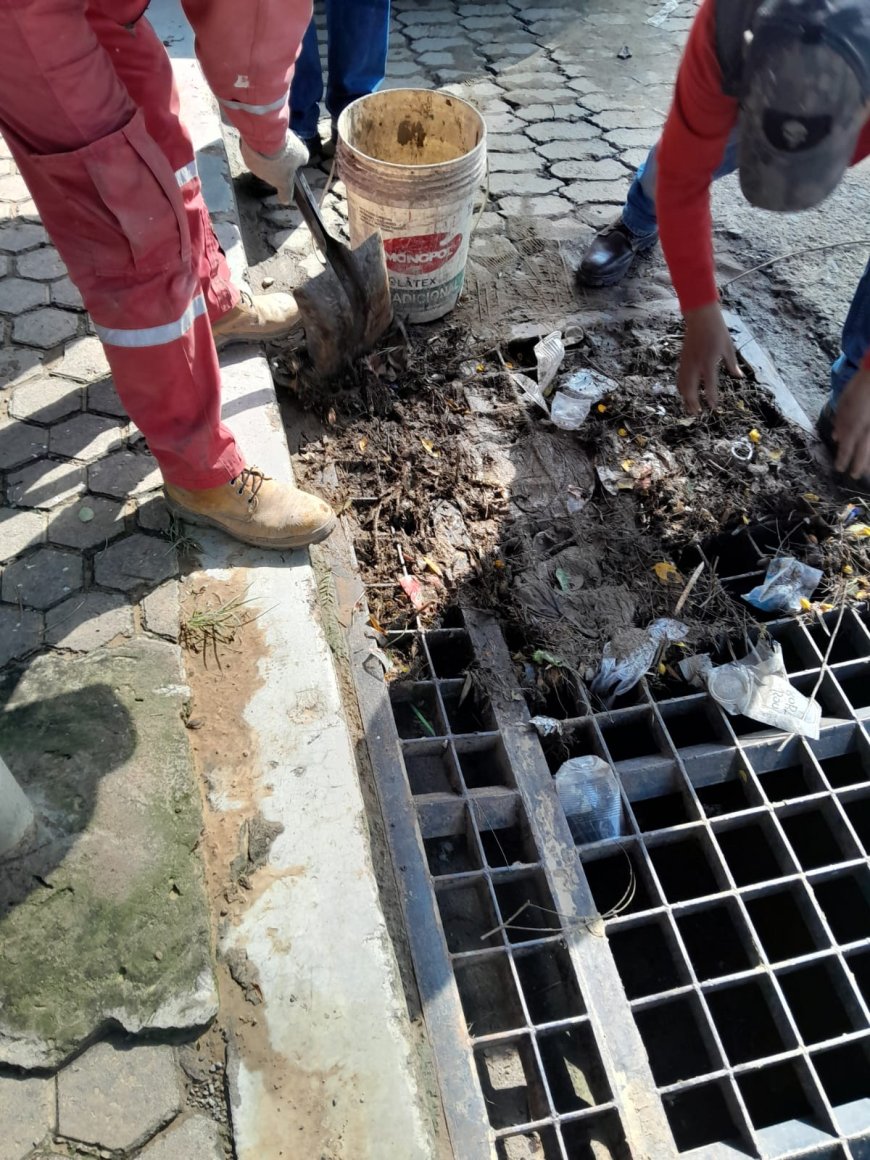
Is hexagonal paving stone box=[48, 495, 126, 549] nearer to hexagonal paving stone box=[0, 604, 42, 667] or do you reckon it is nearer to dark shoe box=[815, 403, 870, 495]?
hexagonal paving stone box=[0, 604, 42, 667]

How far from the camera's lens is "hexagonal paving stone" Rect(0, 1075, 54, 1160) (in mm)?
1455

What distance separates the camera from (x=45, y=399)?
8.86 feet

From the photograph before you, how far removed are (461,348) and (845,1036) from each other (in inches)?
102

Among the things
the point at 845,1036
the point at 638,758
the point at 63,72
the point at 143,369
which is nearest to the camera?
the point at 63,72

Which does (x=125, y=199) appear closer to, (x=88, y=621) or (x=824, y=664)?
(x=88, y=621)

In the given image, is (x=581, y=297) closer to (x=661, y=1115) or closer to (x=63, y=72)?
(x=63, y=72)

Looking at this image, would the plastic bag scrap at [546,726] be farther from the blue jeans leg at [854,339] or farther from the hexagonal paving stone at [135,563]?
the blue jeans leg at [854,339]

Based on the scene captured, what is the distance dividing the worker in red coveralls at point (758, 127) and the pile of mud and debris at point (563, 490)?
51 centimetres

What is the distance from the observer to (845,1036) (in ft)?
5.90

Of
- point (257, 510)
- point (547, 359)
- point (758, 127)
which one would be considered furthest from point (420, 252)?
point (758, 127)

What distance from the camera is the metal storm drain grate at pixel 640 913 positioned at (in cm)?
171

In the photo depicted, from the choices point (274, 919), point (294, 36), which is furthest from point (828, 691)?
point (294, 36)

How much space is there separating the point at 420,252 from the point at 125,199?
5.17 feet

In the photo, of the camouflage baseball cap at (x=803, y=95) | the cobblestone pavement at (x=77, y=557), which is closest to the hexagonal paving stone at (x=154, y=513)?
the cobblestone pavement at (x=77, y=557)
